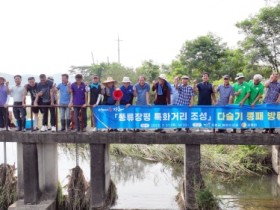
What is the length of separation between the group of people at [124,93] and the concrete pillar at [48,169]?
1098mm

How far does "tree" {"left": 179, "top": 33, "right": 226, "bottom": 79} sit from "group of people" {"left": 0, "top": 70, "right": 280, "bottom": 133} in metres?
24.8

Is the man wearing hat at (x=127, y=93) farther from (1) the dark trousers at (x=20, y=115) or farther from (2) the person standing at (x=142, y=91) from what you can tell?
(1) the dark trousers at (x=20, y=115)

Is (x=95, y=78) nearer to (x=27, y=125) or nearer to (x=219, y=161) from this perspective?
(x=27, y=125)

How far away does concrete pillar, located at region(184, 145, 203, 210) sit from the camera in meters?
10.8

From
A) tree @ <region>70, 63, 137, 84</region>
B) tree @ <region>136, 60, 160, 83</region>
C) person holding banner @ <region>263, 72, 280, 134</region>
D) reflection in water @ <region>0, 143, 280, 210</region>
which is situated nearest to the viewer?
person holding banner @ <region>263, 72, 280, 134</region>

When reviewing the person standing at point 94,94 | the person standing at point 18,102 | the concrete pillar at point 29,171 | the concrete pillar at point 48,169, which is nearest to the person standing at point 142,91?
the person standing at point 94,94

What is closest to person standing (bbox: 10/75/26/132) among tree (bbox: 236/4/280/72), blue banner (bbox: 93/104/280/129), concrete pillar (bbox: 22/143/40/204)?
concrete pillar (bbox: 22/143/40/204)

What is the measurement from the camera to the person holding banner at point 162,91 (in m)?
10.7

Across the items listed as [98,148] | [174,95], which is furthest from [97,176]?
A: [174,95]

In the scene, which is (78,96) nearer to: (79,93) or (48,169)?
(79,93)

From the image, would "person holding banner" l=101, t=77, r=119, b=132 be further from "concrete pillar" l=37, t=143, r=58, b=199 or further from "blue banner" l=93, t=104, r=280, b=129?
"concrete pillar" l=37, t=143, r=58, b=199

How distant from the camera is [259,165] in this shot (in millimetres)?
17234

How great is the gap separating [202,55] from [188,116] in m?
→ 26.0

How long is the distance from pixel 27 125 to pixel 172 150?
30.7ft
